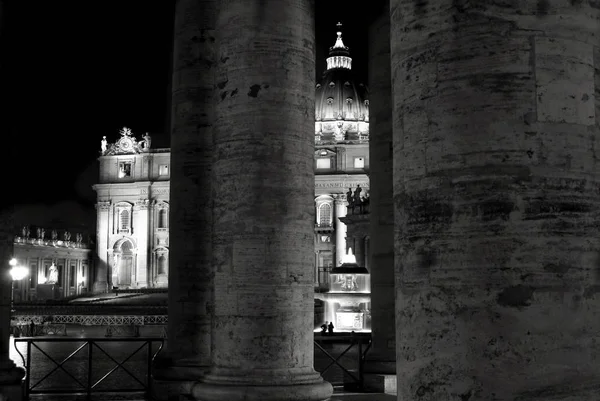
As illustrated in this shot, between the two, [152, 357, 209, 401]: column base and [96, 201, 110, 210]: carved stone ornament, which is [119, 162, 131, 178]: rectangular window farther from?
[152, 357, 209, 401]: column base

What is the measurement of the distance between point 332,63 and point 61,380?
11807cm

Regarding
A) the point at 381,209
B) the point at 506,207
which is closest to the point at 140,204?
the point at 381,209

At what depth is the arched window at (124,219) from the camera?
4461 inches

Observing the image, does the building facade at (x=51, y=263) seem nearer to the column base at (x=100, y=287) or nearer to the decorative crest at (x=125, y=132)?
the column base at (x=100, y=287)

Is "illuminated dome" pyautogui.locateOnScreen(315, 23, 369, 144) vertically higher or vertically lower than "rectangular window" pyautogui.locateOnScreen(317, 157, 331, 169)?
higher

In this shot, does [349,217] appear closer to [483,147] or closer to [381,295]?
[381,295]

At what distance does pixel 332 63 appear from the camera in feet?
442

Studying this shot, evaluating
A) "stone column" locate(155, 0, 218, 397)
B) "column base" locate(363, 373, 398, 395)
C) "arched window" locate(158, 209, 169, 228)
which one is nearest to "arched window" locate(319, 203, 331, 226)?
"arched window" locate(158, 209, 169, 228)

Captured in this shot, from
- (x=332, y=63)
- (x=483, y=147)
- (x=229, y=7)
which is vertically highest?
(x=332, y=63)

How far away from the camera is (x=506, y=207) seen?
464cm

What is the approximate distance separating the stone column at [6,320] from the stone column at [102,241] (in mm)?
98547

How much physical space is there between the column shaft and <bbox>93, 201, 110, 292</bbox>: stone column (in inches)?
3921

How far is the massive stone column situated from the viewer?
14.9 ft

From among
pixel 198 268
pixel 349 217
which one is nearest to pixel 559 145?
pixel 198 268
